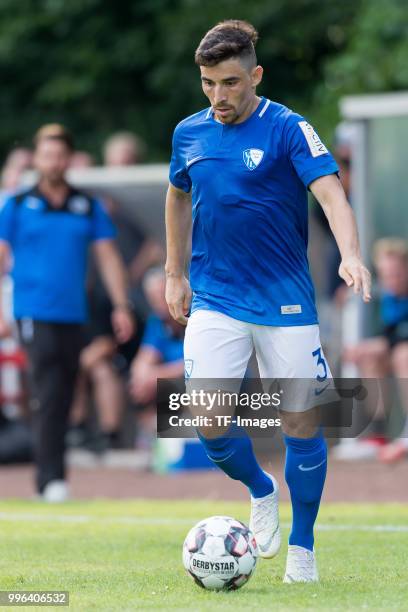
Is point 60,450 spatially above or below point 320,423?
below

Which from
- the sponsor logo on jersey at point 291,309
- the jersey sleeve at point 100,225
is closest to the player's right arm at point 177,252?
the sponsor logo on jersey at point 291,309

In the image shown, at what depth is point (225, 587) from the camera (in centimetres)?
674

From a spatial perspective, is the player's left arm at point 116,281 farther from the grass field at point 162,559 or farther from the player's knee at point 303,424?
the player's knee at point 303,424

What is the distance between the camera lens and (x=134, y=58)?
22.8 m

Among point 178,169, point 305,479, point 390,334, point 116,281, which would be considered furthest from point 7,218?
point 305,479

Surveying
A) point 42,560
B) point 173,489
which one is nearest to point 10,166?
point 173,489

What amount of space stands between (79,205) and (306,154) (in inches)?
210

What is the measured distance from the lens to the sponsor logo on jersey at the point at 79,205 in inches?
477

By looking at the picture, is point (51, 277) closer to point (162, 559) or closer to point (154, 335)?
point (154, 335)

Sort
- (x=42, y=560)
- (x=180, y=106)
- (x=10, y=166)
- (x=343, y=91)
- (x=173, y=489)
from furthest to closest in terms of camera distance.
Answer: (x=180, y=106)
(x=343, y=91)
(x=10, y=166)
(x=173, y=489)
(x=42, y=560)

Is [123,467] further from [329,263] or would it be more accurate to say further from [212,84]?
[212,84]

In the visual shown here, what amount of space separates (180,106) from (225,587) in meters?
16.7

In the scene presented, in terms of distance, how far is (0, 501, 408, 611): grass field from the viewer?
21.0 ft

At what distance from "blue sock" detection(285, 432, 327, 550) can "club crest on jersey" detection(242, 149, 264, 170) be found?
121 cm
